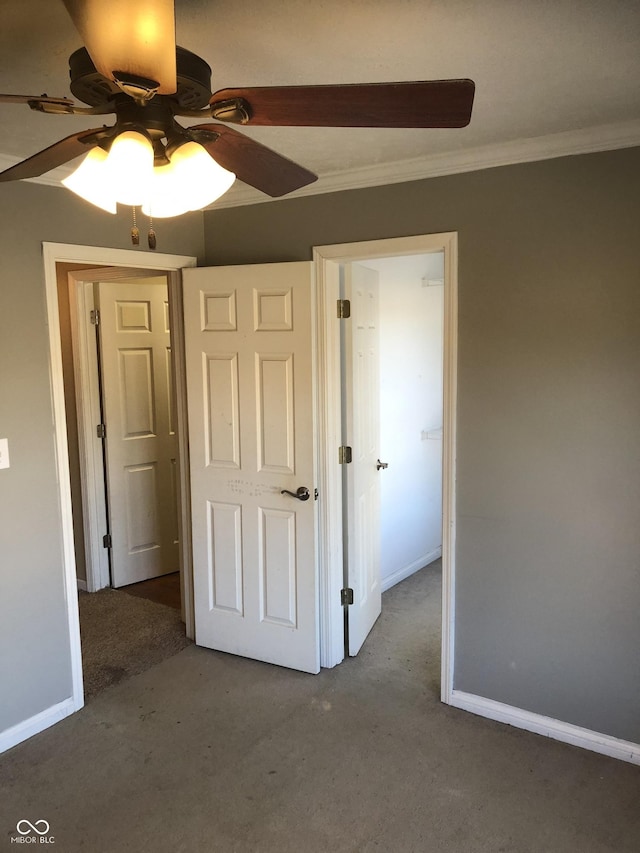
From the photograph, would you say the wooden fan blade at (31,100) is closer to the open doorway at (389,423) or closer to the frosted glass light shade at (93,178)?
the frosted glass light shade at (93,178)

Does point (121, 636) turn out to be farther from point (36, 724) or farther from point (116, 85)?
point (116, 85)

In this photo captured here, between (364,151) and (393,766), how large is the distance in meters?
2.37

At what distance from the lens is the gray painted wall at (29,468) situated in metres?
2.51

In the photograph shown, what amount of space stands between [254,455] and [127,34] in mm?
2236

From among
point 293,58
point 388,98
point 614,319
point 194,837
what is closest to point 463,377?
point 614,319

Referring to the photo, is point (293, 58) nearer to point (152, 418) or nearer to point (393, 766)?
point (393, 766)

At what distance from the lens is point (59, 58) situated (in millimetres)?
1598

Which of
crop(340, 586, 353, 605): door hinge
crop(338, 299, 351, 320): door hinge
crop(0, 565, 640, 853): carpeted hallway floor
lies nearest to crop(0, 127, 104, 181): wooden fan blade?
crop(338, 299, 351, 320): door hinge

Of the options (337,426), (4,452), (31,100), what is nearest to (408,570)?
(337,426)

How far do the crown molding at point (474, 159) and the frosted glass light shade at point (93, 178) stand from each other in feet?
4.38

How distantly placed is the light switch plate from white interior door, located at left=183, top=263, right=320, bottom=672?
2.95 feet

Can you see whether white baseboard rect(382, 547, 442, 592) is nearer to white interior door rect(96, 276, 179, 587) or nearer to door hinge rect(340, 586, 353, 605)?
door hinge rect(340, 586, 353, 605)

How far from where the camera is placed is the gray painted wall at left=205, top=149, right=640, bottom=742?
231 centimetres

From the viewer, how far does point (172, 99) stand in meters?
1.26
